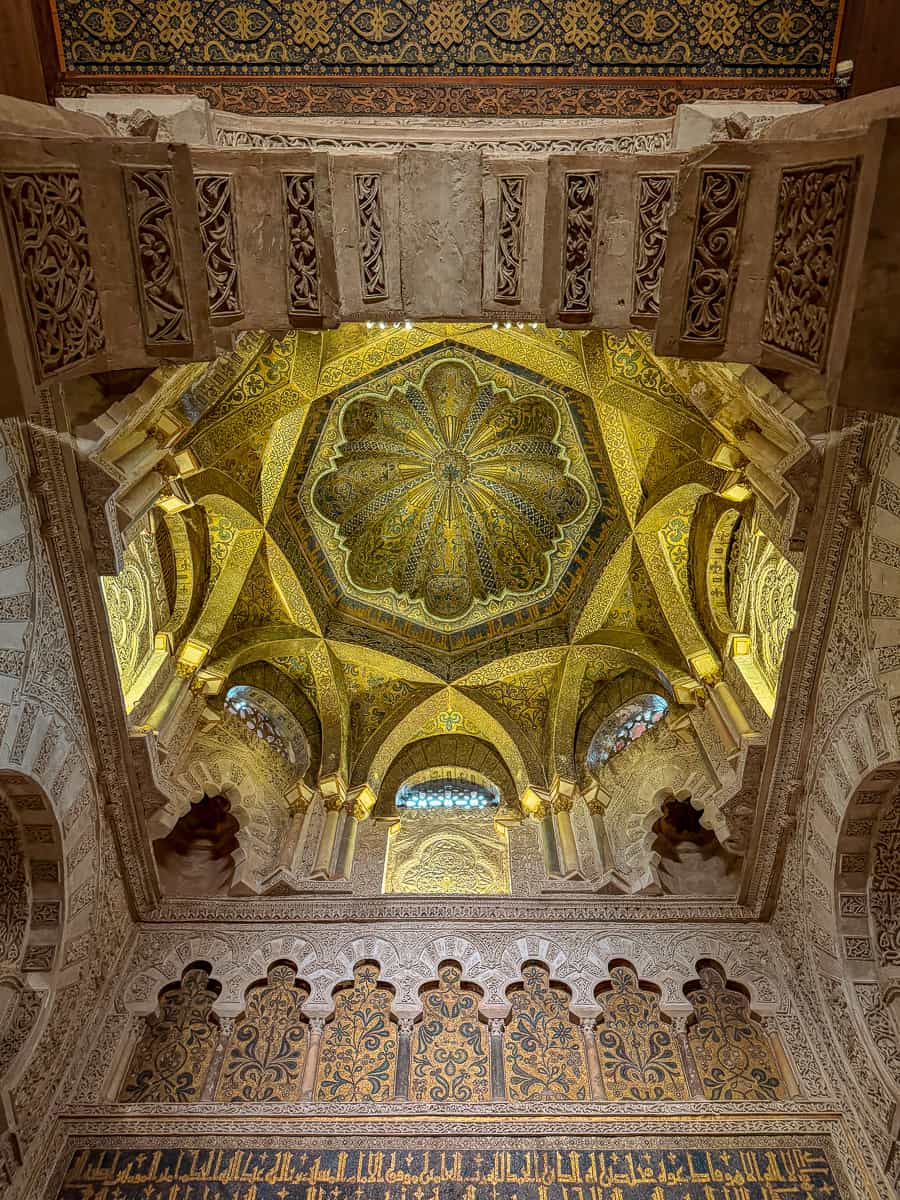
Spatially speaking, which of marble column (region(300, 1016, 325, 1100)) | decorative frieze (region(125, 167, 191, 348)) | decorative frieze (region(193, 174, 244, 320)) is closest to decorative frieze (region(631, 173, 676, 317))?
decorative frieze (region(193, 174, 244, 320))

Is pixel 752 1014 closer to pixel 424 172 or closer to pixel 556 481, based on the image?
pixel 556 481

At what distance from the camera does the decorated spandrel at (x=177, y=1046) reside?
5.25 metres

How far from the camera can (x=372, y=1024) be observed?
5.64m

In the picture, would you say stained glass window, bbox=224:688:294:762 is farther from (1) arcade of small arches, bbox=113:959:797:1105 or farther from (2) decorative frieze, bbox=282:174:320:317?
(2) decorative frieze, bbox=282:174:320:317

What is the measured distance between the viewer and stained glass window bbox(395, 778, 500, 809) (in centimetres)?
803

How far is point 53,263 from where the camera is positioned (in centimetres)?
309

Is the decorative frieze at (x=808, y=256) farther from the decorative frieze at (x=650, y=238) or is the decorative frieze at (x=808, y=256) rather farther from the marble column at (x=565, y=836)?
the marble column at (x=565, y=836)

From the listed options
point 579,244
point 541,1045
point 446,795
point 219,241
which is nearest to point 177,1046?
point 541,1045

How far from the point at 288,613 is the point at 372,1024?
12.5 feet

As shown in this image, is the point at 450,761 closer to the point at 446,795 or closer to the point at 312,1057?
the point at 446,795

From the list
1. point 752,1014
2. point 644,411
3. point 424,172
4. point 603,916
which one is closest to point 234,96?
point 424,172

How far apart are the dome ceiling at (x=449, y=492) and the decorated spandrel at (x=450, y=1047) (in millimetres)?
3996

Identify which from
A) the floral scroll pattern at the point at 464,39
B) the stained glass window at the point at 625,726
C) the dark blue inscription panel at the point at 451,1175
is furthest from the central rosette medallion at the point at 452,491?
the dark blue inscription panel at the point at 451,1175

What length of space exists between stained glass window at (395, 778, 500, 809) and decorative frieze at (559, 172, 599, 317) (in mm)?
5470
